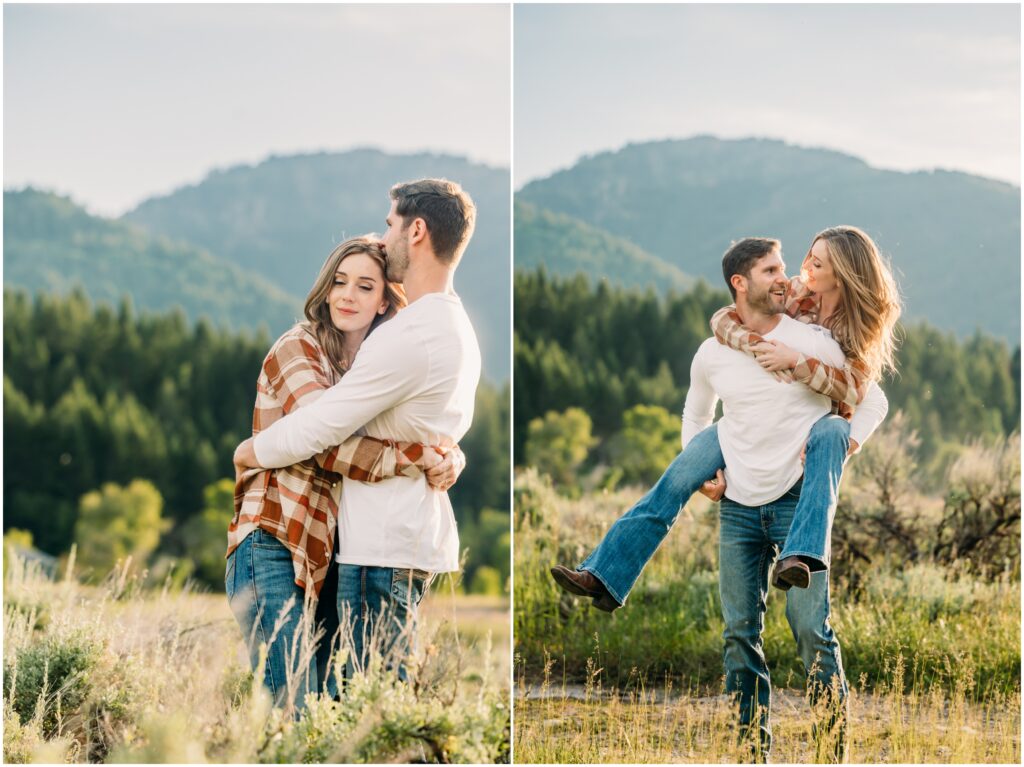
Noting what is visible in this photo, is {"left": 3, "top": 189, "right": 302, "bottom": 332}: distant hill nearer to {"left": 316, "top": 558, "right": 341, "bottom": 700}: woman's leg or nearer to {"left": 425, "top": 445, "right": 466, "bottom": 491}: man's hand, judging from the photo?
{"left": 316, "top": 558, "right": 341, "bottom": 700}: woman's leg

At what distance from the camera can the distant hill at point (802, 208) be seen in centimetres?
554

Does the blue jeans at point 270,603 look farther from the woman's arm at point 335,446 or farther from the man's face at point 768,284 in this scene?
the man's face at point 768,284

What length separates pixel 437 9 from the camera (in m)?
12.2

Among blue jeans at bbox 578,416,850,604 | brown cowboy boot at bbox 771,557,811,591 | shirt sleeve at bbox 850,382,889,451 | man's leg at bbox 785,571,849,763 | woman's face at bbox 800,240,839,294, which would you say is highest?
woman's face at bbox 800,240,839,294

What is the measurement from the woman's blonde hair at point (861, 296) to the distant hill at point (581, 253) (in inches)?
107

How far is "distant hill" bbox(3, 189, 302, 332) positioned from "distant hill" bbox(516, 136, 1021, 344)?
Result: 14.6 m

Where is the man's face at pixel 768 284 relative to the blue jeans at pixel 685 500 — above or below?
above

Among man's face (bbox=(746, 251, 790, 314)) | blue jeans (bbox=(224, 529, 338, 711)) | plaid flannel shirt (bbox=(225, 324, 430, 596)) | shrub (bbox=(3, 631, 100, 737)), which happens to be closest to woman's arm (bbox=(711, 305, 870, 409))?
man's face (bbox=(746, 251, 790, 314))

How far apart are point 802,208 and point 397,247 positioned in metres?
2.60

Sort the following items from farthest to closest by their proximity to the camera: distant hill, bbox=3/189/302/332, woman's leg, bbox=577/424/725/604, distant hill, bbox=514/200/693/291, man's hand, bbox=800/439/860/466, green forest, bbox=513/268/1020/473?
distant hill, bbox=3/189/302/332 < green forest, bbox=513/268/1020/473 < distant hill, bbox=514/200/693/291 < woman's leg, bbox=577/424/725/604 < man's hand, bbox=800/439/860/466

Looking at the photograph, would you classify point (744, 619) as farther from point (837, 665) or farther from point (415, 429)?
point (415, 429)

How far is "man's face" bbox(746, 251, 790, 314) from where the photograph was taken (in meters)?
3.69

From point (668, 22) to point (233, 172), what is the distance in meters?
18.1

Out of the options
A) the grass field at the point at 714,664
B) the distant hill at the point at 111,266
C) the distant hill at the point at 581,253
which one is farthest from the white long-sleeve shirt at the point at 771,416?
the distant hill at the point at 111,266
